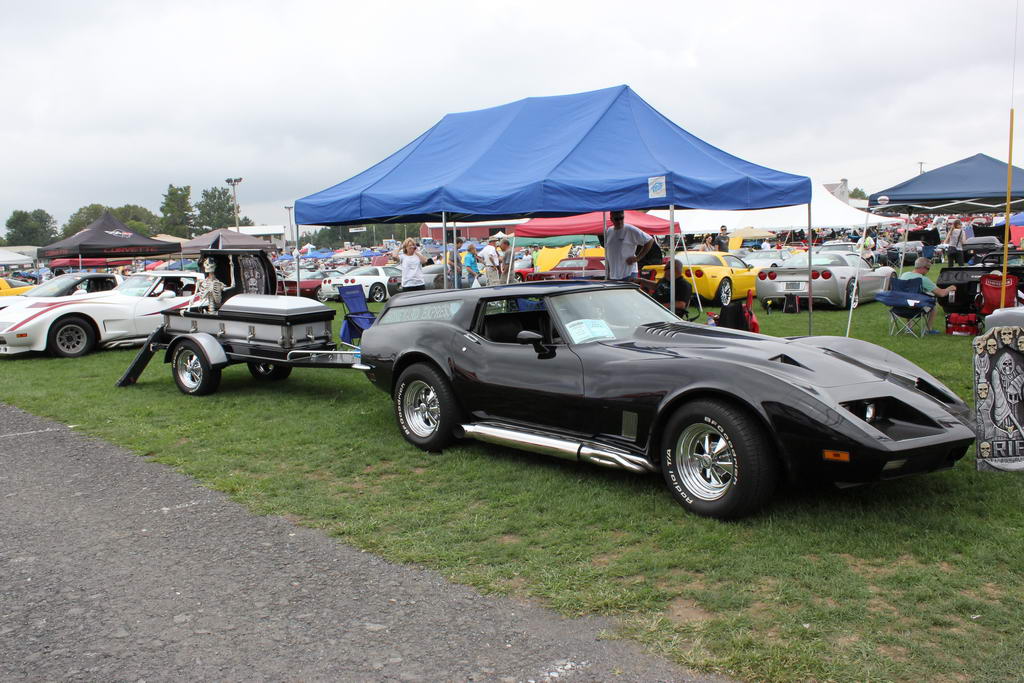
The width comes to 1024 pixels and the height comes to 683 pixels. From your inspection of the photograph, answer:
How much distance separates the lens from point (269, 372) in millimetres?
10508

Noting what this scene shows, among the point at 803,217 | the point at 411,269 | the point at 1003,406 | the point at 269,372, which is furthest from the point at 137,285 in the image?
the point at 803,217

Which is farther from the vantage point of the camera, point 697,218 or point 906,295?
point 697,218

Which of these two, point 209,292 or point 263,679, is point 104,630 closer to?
point 263,679

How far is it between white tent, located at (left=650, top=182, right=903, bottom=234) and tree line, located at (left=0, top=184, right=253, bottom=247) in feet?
339

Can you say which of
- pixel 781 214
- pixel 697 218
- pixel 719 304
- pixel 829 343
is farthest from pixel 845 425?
pixel 697 218

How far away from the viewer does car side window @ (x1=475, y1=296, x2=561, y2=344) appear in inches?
247

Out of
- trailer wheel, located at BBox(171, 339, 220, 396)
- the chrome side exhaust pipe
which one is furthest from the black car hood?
trailer wheel, located at BBox(171, 339, 220, 396)

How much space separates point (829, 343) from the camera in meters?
5.57

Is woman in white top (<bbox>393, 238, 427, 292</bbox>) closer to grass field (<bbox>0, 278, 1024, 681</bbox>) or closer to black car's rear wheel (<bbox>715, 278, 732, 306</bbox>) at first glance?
grass field (<bbox>0, 278, 1024, 681</bbox>)

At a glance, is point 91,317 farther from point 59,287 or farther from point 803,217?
point 803,217

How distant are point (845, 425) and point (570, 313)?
2.24 meters

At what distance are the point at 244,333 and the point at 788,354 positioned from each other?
20.8 ft

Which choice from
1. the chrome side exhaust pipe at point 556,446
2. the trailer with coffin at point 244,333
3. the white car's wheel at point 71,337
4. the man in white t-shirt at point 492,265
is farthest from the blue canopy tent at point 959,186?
the white car's wheel at point 71,337

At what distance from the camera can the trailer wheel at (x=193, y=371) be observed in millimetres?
9289
